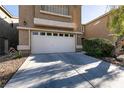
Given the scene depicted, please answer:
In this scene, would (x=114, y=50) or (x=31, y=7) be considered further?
(x=31, y=7)

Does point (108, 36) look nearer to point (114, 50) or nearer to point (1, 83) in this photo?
point (114, 50)

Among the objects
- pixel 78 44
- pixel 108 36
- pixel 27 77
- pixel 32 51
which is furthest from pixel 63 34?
pixel 27 77

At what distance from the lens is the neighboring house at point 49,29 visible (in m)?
15.3

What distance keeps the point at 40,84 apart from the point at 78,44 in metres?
13.0

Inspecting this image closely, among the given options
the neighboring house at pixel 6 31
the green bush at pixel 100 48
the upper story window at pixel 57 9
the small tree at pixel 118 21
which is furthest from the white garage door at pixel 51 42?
the small tree at pixel 118 21

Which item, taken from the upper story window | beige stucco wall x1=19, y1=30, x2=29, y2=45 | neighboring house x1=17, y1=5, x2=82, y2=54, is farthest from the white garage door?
the upper story window

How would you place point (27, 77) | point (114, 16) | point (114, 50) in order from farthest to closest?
point (114, 50) < point (114, 16) < point (27, 77)

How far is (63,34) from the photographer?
1778 cm

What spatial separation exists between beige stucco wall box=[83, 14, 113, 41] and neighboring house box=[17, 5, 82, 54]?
262 inches

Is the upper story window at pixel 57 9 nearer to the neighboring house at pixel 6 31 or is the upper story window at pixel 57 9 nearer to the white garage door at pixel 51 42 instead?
the white garage door at pixel 51 42

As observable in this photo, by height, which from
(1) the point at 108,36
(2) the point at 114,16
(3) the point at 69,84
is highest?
(2) the point at 114,16

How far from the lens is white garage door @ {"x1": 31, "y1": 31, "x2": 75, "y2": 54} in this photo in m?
15.9

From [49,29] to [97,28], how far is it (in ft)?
39.6

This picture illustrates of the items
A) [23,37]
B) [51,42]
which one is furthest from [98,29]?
[23,37]
